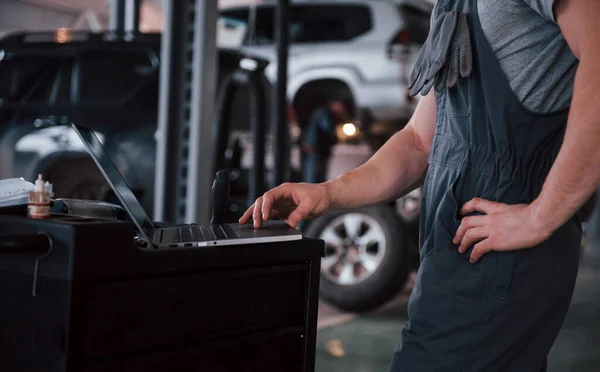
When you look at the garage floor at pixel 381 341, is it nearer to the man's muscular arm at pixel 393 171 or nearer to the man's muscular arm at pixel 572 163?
the man's muscular arm at pixel 393 171

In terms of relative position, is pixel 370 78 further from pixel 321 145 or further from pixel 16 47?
pixel 16 47

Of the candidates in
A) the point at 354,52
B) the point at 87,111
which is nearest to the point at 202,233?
the point at 87,111

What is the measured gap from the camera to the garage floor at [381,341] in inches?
136

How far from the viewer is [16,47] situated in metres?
4.91

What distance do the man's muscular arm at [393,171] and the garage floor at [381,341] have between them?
195 centimetres

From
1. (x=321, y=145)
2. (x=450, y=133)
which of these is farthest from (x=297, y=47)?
(x=450, y=133)

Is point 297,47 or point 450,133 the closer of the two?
point 450,133

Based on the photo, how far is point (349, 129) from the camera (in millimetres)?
6234

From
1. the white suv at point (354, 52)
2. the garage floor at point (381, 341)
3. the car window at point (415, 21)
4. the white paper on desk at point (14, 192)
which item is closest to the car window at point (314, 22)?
the white suv at point (354, 52)

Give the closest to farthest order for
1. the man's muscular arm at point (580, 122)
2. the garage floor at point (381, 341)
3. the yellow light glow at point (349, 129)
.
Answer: the man's muscular arm at point (580, 122), the garage floor at point (381, 341), the yellow light glow at point (349, 129)

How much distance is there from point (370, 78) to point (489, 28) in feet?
17.9

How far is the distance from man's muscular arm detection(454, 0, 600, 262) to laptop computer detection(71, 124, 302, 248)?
34 cm

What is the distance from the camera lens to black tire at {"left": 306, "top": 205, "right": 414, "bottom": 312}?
4.21 meters

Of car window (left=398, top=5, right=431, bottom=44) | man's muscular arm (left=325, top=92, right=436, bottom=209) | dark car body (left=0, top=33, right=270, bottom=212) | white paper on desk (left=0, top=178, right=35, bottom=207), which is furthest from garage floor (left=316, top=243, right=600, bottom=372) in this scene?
car window (left=398, top=5, right=431, bottom=44)
